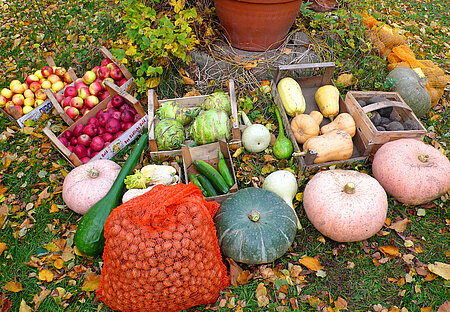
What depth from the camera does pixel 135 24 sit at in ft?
12.5

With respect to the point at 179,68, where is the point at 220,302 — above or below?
below

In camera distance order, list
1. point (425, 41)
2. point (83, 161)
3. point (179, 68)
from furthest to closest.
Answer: point (425, 41) < point (179, 68) < point (83, 161)

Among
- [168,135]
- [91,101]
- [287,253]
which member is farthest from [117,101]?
[287,253]

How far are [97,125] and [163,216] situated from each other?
Result: 2132 mm

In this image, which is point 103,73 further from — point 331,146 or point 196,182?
point 331,146

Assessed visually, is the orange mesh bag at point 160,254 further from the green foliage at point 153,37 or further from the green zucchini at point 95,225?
the green foliage at point 153,37

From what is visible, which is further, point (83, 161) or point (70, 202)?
point (83, 161)

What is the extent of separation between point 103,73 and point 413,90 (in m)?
4.37

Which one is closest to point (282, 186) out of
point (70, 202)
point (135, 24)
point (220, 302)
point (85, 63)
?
point (220, 302)

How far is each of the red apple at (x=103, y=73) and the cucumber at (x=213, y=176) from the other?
2.09 m

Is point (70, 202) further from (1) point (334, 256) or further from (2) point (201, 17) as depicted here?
(2) point (201, 17)

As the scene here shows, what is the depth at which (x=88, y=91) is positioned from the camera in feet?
13.6

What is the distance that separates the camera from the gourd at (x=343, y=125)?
3.62 meters

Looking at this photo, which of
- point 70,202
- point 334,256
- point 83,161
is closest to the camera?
point 334,256
